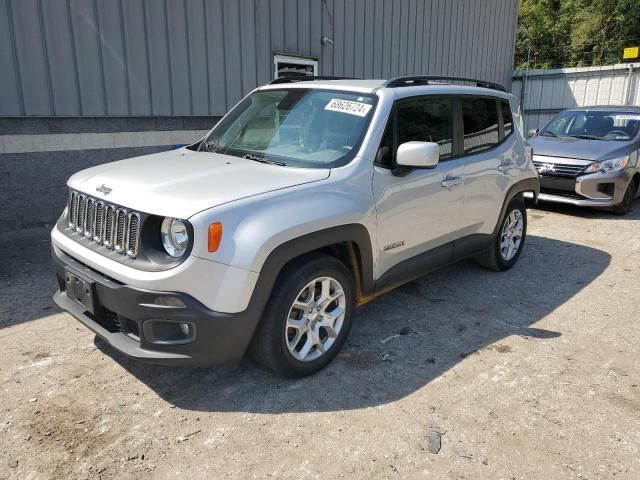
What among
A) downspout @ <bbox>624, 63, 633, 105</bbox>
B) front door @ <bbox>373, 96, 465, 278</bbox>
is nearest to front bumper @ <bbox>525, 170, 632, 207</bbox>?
front door @ <bbox>373, 96, 465, 278</bbox>

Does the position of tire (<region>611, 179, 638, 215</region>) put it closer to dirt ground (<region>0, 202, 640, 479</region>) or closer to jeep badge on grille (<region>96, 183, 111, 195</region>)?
dirt ground (<region>0, 202, 640, 479</region>)

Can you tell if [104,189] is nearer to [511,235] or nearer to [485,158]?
[485,158]

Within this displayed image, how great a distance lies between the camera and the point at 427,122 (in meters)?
3.98

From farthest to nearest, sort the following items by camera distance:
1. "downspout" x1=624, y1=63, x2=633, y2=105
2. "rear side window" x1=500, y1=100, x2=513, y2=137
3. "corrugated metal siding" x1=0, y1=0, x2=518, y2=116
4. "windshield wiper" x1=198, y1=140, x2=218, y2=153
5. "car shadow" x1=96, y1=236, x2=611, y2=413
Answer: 1. "downspout" x1=624, y1=63, x2=633, y2=105
2. "corrugated metal siding" x1=0, y1=0, x2=518, y2=116
3. "rear side window" x1=500, y1=100, x2=513, y2=137
4. "windshield wiper" x1=198, y1=140, x2=218, y2=153
5. "car shadow" x1=96, y1=236, x2=611, y2=413

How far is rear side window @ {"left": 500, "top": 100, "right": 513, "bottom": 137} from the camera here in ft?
16.4

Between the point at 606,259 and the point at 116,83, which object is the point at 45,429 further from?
the point at 606,259

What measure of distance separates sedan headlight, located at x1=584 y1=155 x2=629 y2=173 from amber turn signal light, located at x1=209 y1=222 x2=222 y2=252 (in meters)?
6.74

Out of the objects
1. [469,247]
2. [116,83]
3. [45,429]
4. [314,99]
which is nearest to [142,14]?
[116,83]

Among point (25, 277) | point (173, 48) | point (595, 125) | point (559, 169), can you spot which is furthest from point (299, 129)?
point (595, 125)

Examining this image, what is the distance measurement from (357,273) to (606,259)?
3.91 metres

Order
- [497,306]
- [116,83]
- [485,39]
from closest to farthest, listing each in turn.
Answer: [497,306] → [116,83] → [485,39]

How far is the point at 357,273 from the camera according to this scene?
3426mm

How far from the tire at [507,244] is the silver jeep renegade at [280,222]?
2.02ft

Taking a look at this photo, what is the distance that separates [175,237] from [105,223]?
589 millimetres
